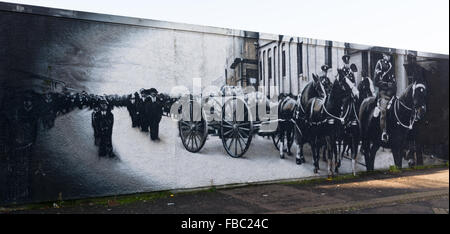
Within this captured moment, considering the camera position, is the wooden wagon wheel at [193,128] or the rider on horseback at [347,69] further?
the rider on horseback at [347,69]

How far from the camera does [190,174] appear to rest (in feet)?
24.7

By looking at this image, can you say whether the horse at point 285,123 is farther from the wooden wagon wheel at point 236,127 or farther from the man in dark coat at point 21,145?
the man in dark coat at point 21,145

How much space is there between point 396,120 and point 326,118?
2848mm

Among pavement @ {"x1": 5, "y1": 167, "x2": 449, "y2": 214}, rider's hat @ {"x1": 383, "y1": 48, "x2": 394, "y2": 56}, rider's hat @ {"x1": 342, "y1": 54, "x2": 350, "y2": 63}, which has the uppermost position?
rider's hat @ {"x1": 383, "y1": 48, "x2": 394, "y2": 56}

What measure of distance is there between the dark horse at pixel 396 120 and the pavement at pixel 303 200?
1.40 m

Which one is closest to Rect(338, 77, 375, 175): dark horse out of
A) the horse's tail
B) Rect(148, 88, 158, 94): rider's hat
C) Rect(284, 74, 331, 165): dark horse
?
the horse's tail

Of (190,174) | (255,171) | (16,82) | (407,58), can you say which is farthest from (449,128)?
(16,82)

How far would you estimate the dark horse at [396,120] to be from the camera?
9.83 metres

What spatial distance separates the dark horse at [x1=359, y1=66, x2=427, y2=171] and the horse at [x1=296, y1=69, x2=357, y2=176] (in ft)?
2.90

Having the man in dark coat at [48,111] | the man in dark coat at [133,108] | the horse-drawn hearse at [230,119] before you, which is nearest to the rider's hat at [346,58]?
the horse-drawn hearse at [230,119]

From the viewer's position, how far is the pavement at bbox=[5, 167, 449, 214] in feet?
19.8

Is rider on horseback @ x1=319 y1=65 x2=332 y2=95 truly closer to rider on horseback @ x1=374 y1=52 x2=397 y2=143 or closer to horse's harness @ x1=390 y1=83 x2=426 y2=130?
rider on horseback @ x1=374 y1=52 x2=397 y2=143

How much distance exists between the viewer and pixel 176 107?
24.5 ft

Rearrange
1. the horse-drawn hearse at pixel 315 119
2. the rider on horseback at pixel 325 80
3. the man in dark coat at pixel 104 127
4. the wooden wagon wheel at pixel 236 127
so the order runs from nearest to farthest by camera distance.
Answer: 1. the man in dark coat at pixel 104 127
2. the horse-drawn hearse at pixel 315 119
3. the wooden wagon wheel at pixel 236 127
4. the rider on horseback at pixel 325 80
